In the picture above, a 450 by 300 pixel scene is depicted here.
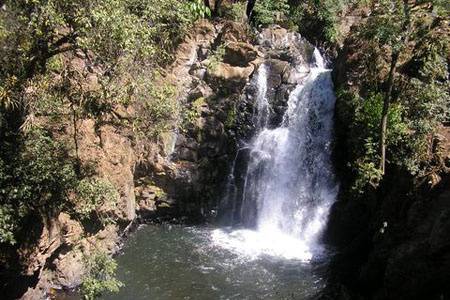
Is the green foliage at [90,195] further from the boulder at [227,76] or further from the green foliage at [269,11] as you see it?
the green foliage at [269,11]

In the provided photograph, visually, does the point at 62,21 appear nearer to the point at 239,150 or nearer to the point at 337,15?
the point at 239,150

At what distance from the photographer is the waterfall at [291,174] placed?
63.0ft

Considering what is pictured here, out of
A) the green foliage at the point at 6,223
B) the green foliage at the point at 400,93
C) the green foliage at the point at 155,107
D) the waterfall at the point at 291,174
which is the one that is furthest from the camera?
the waterfall at the point at 291,174

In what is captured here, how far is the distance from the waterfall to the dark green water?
143 centimetres

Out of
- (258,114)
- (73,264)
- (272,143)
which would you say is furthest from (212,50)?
(73,264)

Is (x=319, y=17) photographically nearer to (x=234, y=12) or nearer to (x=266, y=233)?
(x=234, y=12)

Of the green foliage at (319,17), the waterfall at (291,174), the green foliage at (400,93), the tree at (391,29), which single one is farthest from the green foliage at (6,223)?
the green foliage at (319,17)

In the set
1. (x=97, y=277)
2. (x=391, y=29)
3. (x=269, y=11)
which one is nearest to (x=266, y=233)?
(x=97, y=277)

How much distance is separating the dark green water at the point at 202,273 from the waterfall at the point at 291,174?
4.68 ft

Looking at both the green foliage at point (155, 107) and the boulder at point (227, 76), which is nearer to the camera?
the green foliage at point (155, 107)

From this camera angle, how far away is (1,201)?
10789 millimetres

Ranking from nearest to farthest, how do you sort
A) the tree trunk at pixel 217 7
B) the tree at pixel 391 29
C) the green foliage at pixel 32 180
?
the green foliage at pixel 32 180 → the tree at pixel 391 29 → the tree trunk at pixel 217 7

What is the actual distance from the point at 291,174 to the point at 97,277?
10410 millimetres

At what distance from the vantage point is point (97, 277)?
13.0 metres
